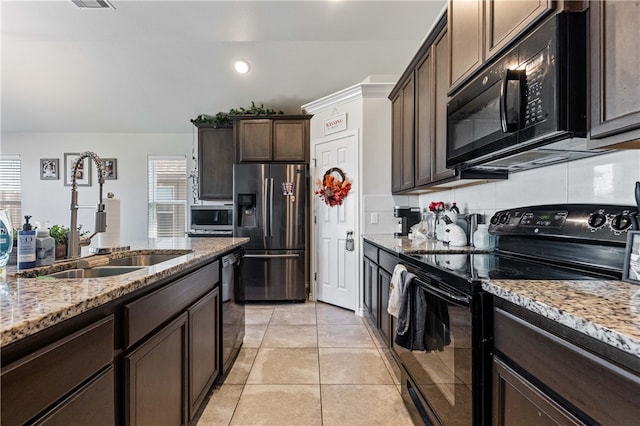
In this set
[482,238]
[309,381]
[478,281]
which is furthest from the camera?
[309,381]

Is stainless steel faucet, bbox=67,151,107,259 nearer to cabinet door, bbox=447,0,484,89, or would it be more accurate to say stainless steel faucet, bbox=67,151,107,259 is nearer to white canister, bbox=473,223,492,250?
cabinet door, bbox=447,0,484,89

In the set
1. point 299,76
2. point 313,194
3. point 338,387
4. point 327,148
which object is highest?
point 299,76

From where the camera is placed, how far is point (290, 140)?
4.28m

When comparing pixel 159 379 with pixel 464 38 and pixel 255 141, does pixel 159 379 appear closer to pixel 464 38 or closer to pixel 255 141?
pixel 464 38

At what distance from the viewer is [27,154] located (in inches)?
214

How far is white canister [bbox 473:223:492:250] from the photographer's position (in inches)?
76.0

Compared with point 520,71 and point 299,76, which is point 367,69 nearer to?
point 299,76

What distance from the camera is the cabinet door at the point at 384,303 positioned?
7.59ft

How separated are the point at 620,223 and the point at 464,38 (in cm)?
111

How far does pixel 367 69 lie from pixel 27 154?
5.86m

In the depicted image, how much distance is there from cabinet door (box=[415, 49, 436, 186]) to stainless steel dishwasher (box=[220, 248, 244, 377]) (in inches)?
63.4

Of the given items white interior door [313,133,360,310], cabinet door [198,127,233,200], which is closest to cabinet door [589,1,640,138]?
white interior door [313,133,360,310]

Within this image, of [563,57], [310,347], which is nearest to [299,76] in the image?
[310,347]

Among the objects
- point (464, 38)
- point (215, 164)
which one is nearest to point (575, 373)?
point (464, 38)
